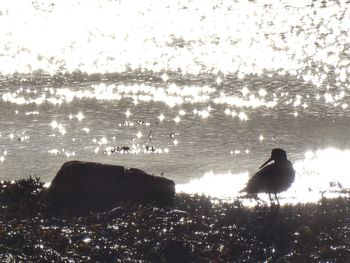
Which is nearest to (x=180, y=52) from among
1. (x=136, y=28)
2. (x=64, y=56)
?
(x=64, y=56)

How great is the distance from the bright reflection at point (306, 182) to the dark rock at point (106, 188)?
7.56 ft

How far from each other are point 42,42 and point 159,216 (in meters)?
43.2

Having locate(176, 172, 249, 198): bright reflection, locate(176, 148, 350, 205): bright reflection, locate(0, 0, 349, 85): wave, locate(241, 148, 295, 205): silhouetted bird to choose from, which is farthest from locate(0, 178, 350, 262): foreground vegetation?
locate(0, 0, 349, 85): wave

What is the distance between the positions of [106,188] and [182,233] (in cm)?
375

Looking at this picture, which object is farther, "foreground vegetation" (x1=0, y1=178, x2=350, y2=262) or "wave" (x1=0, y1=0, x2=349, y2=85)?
"wave" (x1=0, y1=0, x2=349, y2=85)

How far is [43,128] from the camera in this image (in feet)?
94.0

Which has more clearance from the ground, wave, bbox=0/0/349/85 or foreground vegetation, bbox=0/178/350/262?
wave, bbox=0/0/349/85

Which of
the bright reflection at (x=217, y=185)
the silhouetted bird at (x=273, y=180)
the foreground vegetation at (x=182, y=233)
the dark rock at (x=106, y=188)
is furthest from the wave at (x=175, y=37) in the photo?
the foreground vegetation at (x=182, y=233)

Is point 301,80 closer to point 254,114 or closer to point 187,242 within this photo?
point 254,114

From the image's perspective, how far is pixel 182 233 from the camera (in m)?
14.1

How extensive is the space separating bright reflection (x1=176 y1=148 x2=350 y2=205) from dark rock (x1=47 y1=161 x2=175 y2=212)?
7.56 ft

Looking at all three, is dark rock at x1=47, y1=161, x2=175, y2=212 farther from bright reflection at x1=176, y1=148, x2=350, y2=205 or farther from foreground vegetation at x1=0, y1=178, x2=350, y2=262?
bright reflection at x1=176, y1=148, x2=350, y2=205

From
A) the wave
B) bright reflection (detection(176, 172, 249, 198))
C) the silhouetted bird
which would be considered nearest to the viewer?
the silhouetted bird

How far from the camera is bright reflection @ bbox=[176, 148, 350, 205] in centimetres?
1875
